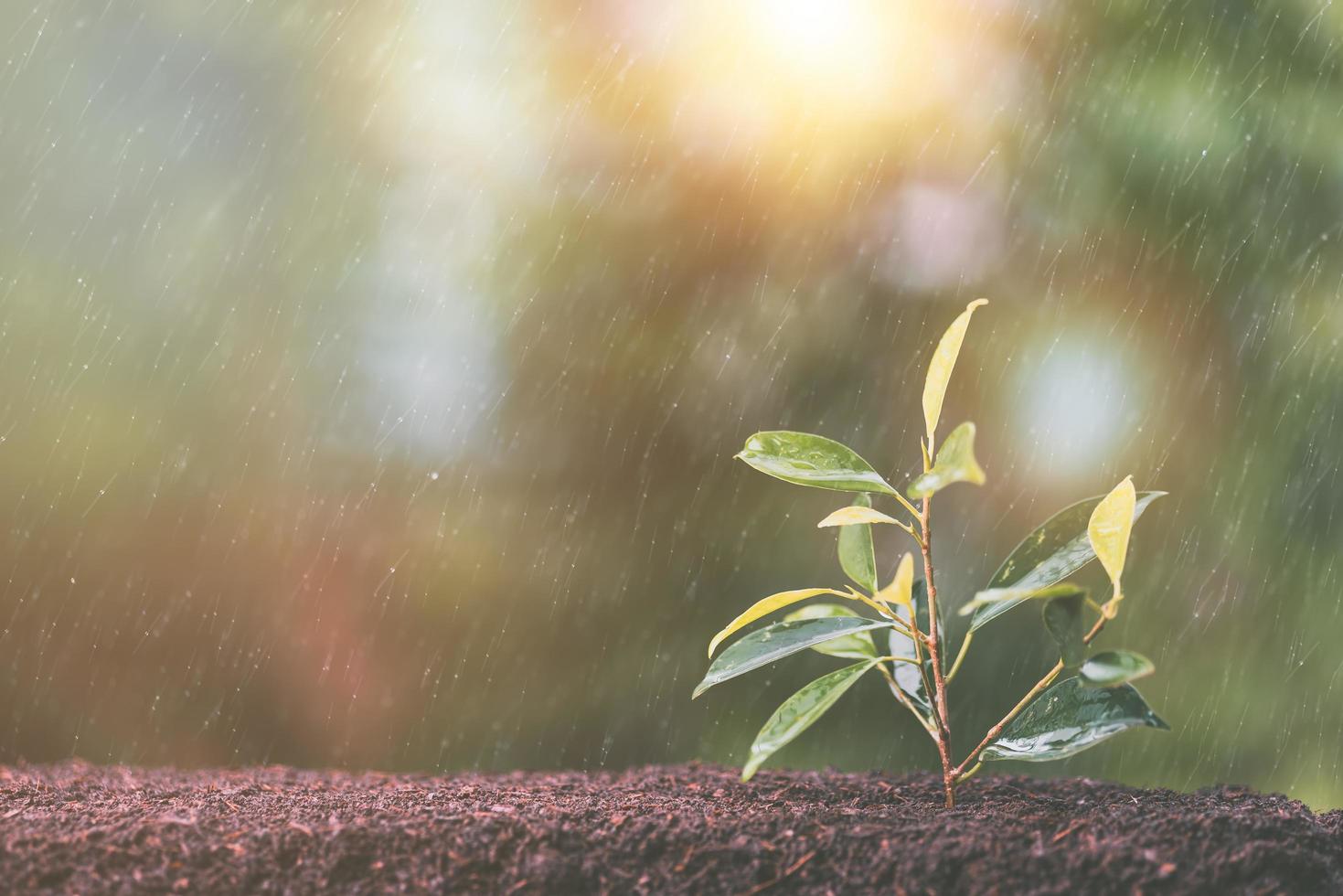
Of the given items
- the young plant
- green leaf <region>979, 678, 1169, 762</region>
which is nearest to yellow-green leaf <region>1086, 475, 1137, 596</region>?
the young plant

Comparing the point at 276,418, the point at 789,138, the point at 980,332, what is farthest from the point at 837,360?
the point at 276,418

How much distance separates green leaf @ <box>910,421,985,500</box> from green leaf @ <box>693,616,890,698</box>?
18cm

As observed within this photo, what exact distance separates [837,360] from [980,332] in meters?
0.21

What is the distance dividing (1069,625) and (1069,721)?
10cm

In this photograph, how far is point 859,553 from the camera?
94 centimetres

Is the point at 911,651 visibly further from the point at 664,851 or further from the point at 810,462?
the point at 664,851

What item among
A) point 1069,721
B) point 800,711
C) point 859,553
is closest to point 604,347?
point 859,553

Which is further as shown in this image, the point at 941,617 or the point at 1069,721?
the point at 941,617

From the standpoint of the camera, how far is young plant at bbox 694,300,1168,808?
750 millimetres

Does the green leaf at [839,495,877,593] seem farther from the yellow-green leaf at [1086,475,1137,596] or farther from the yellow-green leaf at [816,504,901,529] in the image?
the yellow-green leaf at [1086,475,1137,596]

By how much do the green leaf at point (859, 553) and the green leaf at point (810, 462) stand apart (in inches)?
3.3

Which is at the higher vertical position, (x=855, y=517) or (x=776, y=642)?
(x=855, y=517)

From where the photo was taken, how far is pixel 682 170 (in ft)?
4.66

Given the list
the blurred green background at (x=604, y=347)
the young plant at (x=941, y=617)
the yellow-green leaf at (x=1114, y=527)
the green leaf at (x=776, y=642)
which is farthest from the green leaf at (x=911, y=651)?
the blurred green background at (x=604, y=347)
